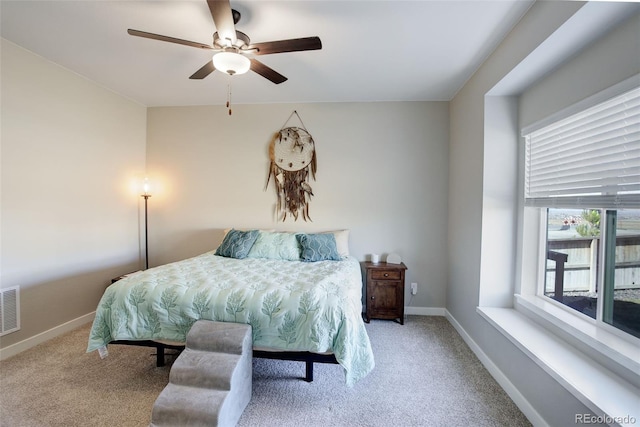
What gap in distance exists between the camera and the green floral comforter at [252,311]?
1.64 m

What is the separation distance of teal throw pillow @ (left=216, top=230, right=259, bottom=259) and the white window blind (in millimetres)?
2692

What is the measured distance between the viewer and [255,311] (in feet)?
5.65

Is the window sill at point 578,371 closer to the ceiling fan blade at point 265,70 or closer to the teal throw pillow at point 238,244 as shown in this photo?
the teal throw pillow at point 238,244

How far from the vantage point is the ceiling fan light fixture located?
167cm

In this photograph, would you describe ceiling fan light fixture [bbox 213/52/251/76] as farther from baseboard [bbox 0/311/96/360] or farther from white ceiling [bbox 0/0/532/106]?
baseboard [bbox 0/311/96/360]

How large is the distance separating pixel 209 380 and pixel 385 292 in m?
2.01

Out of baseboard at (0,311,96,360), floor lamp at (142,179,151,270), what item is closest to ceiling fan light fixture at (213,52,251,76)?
floor lamp at (142,179,151,270)

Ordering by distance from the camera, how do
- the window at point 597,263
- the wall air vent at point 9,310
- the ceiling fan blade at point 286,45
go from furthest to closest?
the wall air vent at point 9,310, the ceiling fan blade at point 286,45, the window at point 597,263

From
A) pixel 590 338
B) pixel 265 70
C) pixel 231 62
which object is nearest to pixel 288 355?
pixel 590 338

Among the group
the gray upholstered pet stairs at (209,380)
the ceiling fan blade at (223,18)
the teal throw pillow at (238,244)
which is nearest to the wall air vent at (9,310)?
the teal throw pillow at (238,244)

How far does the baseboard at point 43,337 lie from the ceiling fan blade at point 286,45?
3206mm

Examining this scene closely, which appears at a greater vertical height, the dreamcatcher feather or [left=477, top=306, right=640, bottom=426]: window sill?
the dreamcatcher feather

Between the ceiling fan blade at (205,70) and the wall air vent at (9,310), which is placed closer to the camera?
the ceiling fan blade at (205,70)

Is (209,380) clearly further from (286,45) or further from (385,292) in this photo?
(286,45)
